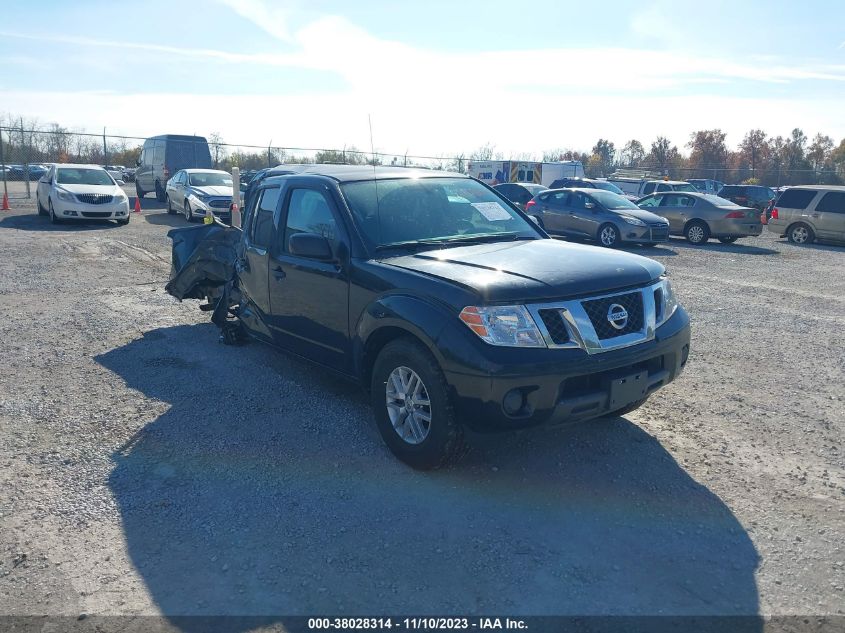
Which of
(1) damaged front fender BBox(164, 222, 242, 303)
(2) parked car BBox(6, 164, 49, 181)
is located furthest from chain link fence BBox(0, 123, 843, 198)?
(1) damaged front fender BBox(164, 222, 242, 303)

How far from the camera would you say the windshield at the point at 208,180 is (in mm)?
20656

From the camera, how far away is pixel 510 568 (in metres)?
3.41

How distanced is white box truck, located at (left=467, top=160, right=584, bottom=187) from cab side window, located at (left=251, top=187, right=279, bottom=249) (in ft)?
88.6

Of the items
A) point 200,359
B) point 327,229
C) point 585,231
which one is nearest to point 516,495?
point 327,229

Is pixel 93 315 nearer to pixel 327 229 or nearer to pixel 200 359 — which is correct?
pixel 200 359

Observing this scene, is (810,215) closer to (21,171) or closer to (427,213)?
(427,213)

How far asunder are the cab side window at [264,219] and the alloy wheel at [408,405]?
2.10m

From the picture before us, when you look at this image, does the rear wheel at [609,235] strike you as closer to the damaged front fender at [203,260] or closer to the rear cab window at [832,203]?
the rear cab window at [832,203]

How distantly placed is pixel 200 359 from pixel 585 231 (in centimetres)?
1298

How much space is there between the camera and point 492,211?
5605 millimetres

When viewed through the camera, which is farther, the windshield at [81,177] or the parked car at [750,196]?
the parked car at [750,196]

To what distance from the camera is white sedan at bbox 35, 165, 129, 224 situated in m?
18.0

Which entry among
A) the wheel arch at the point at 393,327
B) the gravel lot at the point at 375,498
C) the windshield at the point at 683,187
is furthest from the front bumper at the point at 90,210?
the windshield at the point at 683,187

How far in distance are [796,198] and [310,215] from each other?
18.6 meters
